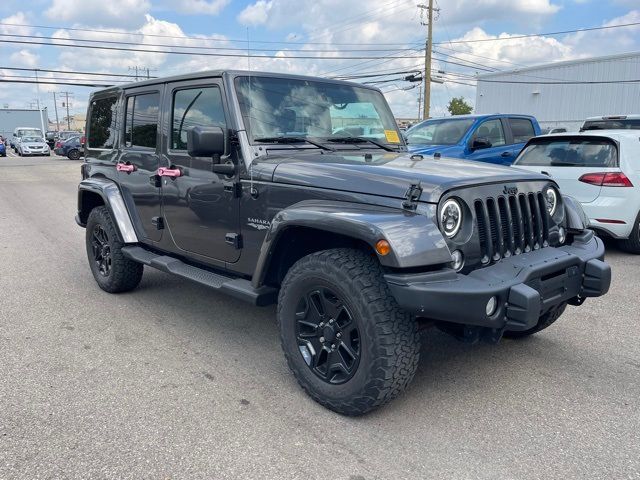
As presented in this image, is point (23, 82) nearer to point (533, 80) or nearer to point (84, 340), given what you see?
point (533, 80)

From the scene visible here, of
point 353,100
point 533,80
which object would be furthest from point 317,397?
point 533,80

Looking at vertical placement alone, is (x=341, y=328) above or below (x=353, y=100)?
below

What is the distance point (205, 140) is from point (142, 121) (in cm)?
162

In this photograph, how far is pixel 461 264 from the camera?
9.37ft

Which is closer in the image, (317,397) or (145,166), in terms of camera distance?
(317,397)

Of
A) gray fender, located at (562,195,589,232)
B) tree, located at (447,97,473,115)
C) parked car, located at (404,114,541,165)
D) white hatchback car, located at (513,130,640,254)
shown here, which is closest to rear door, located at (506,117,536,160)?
parked car, located at (404,114,541,165)

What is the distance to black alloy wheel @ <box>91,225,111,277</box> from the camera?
5.27m

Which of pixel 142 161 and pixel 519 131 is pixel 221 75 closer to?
pixel 142 161

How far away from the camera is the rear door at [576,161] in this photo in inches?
260

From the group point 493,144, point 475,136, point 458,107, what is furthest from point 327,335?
point 458,107

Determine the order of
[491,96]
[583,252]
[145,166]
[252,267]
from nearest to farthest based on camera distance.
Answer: [583,252], [252,267], [145,166], [491,96]

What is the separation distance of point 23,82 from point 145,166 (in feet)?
118

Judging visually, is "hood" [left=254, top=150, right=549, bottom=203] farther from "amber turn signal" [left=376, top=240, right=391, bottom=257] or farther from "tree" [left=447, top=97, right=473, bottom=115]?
"tree" [left=447, top=97, right=473, bottom=115]

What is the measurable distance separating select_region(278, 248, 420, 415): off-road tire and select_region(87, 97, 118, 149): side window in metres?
3.15
